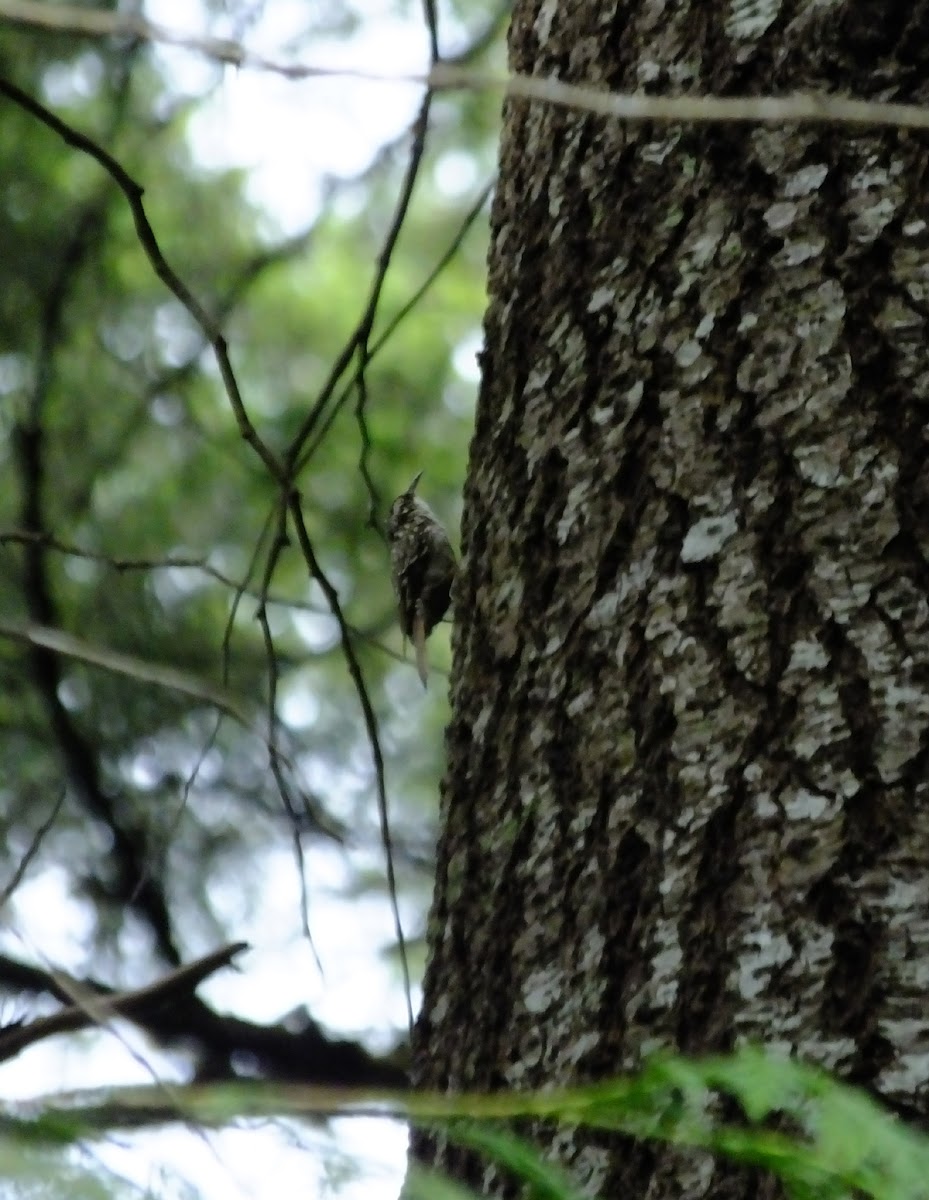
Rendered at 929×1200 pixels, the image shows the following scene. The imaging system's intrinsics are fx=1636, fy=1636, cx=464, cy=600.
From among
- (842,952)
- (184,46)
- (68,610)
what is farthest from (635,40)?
(68,610)

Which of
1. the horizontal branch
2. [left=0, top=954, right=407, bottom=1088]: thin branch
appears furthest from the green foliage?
[left=0, top=954, right=407, bottom=1088]: thin branch

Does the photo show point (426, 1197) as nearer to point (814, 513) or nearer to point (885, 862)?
point (885, 862)

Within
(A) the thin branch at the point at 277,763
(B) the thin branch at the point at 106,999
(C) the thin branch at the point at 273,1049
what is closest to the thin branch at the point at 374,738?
(A) the thin branch at the point at 277,763

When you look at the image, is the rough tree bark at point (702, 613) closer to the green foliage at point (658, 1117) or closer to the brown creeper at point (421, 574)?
the green foliage at point (658, 1117)

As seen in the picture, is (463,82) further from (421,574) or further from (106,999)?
(421,574)

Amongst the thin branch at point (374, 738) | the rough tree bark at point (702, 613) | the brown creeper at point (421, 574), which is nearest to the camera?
the rough tree bark at point (702, 613)

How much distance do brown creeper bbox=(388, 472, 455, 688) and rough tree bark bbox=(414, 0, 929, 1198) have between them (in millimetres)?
1116

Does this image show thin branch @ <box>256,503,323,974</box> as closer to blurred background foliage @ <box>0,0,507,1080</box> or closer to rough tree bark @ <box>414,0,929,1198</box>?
rough tree bark @ <box>414,0,929,1198</box>

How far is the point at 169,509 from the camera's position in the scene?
132 inches

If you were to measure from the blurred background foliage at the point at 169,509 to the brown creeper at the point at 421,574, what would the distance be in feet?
0.73

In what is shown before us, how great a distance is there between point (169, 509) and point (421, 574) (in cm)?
74

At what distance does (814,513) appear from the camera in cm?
136

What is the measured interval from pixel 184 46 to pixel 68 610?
2.34 metres

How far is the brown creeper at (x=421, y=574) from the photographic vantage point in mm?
2780
